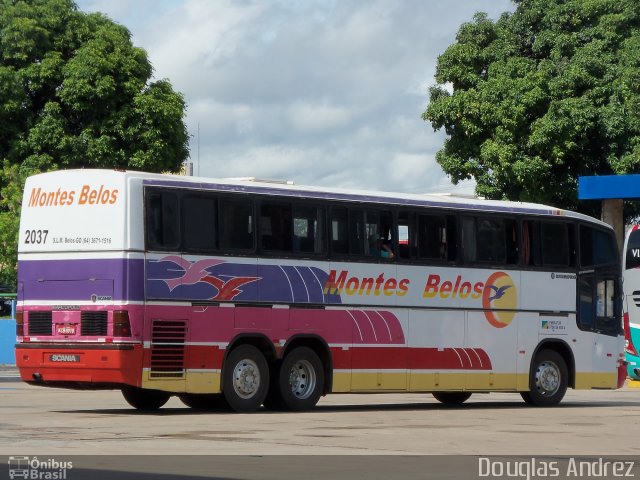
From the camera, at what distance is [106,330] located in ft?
66.2

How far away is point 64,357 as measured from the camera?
20.5m

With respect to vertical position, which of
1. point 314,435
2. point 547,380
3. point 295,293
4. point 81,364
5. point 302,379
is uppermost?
point 295,293

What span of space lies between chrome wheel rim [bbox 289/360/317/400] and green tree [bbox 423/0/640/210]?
999 inches

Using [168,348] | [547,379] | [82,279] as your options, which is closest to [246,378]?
[168,348]

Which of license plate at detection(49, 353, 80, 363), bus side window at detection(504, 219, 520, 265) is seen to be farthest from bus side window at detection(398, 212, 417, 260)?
license plate at detection(49, 353, 80, 363)

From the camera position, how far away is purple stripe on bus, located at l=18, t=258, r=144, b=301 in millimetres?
20078

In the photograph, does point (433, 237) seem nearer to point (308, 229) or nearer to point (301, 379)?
point (308, 229)

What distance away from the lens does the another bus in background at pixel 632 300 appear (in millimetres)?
33562

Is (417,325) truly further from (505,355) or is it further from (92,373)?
(92,373)

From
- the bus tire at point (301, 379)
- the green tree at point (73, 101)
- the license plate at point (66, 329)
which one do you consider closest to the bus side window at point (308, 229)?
the bus tire at point (301, 379)

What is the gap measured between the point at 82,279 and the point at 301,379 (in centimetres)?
391

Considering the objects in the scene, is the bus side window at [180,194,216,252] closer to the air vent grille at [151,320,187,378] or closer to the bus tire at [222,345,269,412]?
the air vent grille at [151,320,187,378]

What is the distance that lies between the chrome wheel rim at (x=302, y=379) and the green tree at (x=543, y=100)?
2537cm

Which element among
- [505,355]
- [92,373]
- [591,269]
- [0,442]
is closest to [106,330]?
[92,373]
